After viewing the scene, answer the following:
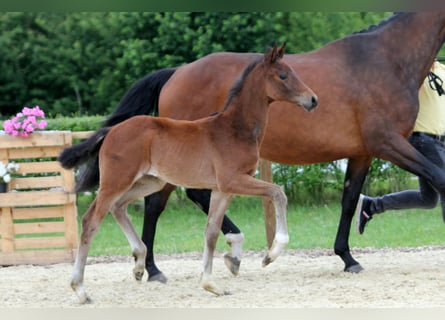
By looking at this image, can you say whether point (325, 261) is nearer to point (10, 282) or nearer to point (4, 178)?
point (10, 282)

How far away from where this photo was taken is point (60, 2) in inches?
26.9

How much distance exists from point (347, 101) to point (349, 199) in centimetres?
88

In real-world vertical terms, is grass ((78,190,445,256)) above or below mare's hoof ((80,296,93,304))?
below

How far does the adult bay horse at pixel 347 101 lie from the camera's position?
17.7 feet

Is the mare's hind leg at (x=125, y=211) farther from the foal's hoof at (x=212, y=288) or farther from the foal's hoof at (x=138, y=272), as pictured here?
the foal's hoof at (x=212, y=288)

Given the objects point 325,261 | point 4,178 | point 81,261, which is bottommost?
point 325,261

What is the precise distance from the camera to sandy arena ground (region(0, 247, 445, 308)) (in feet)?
14.5

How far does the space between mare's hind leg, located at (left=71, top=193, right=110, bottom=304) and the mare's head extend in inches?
48.8

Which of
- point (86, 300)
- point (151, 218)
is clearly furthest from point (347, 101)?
point (86, 300)

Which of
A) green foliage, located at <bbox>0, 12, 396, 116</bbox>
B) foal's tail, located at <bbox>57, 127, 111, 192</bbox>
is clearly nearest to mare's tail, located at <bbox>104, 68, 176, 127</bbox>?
foal's tail, located at <bbox>57, 127, 111, 192</bbox>

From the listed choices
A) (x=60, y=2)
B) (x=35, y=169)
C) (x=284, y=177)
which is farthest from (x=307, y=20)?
(x=60, y=2)

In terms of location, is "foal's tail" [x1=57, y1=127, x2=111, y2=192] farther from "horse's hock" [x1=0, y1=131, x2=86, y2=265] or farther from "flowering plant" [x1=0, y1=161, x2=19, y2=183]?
"flowering plant" [x1=0, y1=161, x2=19, y2=183]

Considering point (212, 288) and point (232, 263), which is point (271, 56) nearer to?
point (212, 288)

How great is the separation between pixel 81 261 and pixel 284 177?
256 inches
